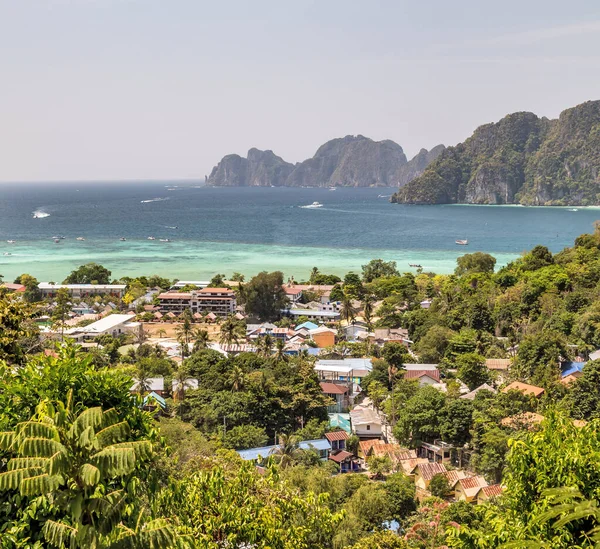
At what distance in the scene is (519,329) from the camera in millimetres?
29969

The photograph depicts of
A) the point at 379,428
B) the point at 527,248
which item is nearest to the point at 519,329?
the point at 379,428

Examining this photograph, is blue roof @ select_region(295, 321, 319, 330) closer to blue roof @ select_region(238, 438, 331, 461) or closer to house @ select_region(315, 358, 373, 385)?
house @ select_region(315, 358, 373, 385)

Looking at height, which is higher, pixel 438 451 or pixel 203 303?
pixel 203 303

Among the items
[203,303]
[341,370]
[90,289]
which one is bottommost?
[341,370]

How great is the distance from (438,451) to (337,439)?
316cm

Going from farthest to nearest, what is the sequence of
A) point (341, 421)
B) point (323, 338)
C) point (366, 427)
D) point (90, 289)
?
point (90, 289) < point (323, 338) < point (341, 421) < point (366, 427)

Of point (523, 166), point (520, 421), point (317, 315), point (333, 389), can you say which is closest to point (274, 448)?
point (333, 389)

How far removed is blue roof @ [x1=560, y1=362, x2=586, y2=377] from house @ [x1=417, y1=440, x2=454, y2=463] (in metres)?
7.67

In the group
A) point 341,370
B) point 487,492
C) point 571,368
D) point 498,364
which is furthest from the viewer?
point 498,364

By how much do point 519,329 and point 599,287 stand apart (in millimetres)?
4585

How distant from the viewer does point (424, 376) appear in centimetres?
2367

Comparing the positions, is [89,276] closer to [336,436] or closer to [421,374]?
[421,374]

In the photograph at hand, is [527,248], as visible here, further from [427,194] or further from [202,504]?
[427,194]

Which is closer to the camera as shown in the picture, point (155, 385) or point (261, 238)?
point (155, 385)
